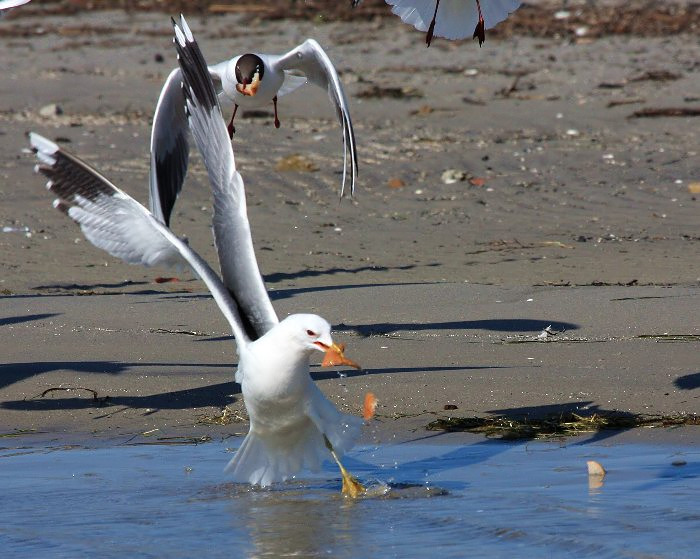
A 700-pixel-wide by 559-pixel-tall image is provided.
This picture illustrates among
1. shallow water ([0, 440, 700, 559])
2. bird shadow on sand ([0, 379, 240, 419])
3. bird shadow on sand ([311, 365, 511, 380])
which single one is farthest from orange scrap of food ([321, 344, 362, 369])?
bird shadow on sand ([311, 365, 511, 380])

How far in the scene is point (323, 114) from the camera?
14.6 m

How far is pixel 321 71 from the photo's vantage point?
895 cm

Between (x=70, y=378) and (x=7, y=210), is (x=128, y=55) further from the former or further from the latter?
(x=70, y=378)

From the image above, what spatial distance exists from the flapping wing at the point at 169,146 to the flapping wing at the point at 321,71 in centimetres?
68

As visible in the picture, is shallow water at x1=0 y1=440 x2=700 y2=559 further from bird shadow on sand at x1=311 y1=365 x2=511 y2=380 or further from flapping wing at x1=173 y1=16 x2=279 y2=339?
bird shadow on sand at x1=311 y1=365 x2=511 y2=380

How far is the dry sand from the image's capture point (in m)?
6.39

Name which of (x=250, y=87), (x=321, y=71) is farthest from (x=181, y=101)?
(x=321, y=71)

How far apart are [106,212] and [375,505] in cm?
159

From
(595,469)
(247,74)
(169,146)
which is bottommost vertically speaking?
(595,469)

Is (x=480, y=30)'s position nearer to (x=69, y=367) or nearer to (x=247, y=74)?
(x=247, y=74)

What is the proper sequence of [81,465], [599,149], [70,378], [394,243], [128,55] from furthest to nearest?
[128,55] → [599,149] → [394,243] → [70,378] → [81,465]

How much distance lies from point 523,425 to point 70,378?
80.1 inches

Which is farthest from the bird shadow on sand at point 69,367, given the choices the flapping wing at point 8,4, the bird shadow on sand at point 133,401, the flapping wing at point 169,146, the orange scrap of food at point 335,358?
the flapping wing at point 8,4

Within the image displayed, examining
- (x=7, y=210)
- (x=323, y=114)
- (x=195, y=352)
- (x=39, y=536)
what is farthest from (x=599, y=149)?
(x=39, y=536)
